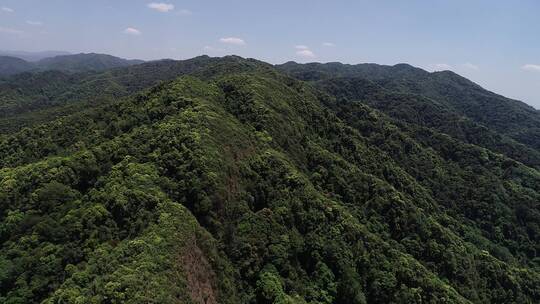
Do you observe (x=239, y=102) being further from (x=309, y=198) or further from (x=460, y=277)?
(x=460, y=277)

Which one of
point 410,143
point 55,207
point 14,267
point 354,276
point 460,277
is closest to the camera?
point 14,267

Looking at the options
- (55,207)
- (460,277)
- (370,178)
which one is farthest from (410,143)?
(55,207)

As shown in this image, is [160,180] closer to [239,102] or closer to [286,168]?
[286,168]

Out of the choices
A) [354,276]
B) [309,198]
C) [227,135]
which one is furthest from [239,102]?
[354,276]

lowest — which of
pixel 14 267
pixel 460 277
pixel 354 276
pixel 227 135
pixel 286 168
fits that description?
pixel 460 277

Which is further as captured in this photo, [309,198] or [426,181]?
[426,181]

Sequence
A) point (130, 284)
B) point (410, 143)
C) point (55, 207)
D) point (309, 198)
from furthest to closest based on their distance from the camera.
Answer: point (410, 143), point (309, 198), point (55, 207), point (130, 284)

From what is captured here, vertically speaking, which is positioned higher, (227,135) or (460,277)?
(227,135)
